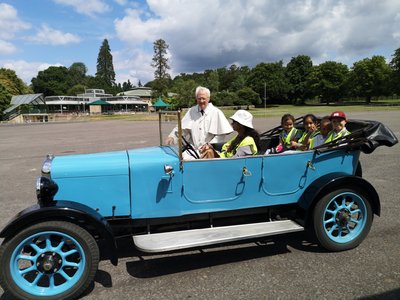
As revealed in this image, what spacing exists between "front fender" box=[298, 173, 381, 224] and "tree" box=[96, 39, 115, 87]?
129625 mm

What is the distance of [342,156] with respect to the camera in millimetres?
3959

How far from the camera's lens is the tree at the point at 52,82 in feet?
369

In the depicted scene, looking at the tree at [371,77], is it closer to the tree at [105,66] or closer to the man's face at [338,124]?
the man's face at [338,124]

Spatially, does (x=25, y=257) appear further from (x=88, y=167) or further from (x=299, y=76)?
(x=299, y=76)

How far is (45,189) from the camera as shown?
300 centimetres

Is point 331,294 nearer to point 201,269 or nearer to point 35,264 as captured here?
point 201,269

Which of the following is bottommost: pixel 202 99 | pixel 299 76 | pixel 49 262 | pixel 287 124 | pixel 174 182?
pixel 49 262

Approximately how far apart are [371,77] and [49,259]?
8224cm

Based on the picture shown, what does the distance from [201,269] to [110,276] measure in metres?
0.98

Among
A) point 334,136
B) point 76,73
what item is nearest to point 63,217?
point 334,136

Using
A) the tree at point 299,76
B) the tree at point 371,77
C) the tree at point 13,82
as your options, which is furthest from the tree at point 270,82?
the tree at point 13,82

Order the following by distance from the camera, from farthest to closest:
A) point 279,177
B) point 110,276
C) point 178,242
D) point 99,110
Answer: point 99,110 < point 279,177 < point 110,276 < point 178,242

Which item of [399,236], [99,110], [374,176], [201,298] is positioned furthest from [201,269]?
[99,110]

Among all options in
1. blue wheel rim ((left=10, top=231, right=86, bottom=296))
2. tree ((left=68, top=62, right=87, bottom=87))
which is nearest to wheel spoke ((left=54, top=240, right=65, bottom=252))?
blue wheel rim ((left=10, top=231, right=86, bottom=296))
